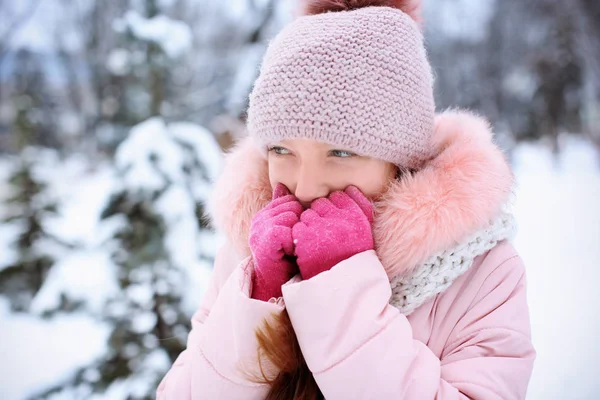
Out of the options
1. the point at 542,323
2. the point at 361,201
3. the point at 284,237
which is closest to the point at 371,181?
the point at 361,201

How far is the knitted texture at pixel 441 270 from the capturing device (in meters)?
0.89

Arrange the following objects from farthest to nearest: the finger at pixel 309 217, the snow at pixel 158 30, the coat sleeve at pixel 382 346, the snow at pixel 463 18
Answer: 1. the snow at pixel 463 18
2. the snow at pixel 158 30
3. the finger at pixel 309 217
4. the coat sleeve at pixel 382 346

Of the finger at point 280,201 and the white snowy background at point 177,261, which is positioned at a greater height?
the finger at point 280,201

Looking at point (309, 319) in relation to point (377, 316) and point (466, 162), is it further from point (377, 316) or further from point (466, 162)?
point (466, 162)

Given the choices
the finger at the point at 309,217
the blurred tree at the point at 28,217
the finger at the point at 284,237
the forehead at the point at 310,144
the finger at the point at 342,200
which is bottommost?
the blurred tree at the point at 28,217

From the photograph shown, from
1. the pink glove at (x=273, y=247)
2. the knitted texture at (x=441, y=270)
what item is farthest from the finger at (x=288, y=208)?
the knitted texture at (x=441, y=270)

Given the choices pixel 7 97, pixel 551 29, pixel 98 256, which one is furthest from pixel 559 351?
pixel 551 29

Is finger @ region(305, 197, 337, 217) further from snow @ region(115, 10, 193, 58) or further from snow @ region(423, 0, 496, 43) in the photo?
snow @ region(423, 0, 496, 43)

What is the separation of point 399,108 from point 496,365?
61 centimetres

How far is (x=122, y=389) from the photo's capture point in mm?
2096

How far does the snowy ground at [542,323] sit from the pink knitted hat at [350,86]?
1483 millimetres

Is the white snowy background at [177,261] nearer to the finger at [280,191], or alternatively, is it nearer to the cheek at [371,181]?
the cheek at [371,181]

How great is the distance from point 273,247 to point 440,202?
404 millimetres

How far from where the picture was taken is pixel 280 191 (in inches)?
39.9
